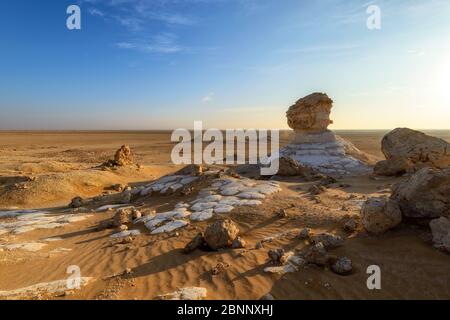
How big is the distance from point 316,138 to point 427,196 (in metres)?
11.3

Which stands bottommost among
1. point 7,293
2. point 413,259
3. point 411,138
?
point 7,293

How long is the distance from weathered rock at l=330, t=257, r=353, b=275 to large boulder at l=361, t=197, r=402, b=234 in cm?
129

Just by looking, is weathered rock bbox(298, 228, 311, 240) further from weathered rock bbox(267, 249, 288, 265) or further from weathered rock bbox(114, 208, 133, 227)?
weathered rock bbox(114, 208, 133, 227)

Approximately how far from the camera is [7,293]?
5297mm

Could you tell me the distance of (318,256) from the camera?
5465 mm


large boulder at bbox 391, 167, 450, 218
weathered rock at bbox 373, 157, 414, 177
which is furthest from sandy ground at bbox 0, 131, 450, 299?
weathered rock at bbox 373, 157, 414, 177

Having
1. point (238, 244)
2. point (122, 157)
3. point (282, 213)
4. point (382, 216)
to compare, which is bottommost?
point (238, 244)

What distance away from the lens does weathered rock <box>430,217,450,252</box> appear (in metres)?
5.47

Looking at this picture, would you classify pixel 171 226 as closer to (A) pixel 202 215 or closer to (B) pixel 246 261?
(A) pixel 202 215

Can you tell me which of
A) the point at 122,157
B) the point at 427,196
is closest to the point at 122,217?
the point at 427,196

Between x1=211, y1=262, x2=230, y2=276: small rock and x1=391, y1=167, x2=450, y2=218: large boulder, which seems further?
x1=391, y1=167, x2=450, y2=218: large boulder
